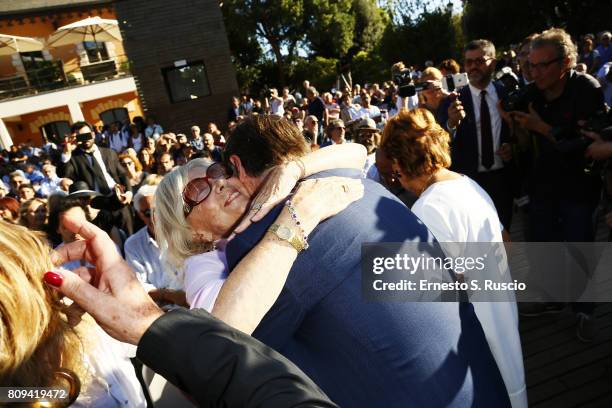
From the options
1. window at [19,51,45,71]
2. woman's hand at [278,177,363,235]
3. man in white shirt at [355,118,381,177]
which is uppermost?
window at [19,51,45,71]

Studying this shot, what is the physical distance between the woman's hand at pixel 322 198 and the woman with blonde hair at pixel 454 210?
29.4 inches

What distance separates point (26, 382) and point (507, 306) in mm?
1872

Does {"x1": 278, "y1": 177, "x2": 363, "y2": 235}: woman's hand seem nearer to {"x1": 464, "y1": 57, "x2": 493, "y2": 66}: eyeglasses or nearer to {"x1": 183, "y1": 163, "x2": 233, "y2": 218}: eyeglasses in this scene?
{"x1": 183, "y1": 163, "x2": 233, "y2": 218}: eyeglasses

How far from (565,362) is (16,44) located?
76.4 feet

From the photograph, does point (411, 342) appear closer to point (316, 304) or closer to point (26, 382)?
point (316, 304)

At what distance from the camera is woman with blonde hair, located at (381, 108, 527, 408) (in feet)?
6.18

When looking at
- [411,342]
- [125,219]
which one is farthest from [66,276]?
[125,219]

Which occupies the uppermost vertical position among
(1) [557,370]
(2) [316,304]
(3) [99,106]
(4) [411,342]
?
(3) [99,106]

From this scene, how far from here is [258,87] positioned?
30688 mm

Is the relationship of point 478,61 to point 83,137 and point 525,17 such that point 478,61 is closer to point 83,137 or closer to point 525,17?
point 83,137

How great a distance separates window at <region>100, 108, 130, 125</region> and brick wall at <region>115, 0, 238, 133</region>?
6.94 meters

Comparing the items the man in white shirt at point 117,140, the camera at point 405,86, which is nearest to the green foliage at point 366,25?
the man in white shirt at point 117,140

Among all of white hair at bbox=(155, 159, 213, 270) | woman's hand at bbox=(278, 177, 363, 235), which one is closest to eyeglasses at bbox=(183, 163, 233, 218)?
white hair at bbox=(155, 159, 213, 270)

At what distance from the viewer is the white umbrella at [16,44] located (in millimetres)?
18250
